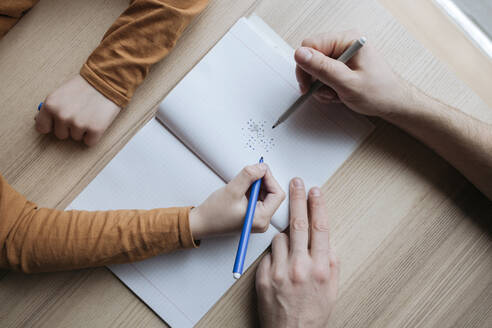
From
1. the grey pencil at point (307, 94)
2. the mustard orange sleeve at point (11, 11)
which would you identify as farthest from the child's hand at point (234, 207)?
the mustard orange sleeve at point (11, 11)

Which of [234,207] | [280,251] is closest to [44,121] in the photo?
[234,207]

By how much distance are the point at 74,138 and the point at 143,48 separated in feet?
0.68

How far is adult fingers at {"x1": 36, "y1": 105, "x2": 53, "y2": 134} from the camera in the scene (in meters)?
0.65

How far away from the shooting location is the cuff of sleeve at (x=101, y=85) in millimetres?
651

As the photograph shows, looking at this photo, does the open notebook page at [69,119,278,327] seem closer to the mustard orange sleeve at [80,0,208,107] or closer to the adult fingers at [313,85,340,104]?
the mustard orange sleeve at [80,0,208,107]

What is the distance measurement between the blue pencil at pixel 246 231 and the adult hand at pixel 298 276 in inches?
3.2

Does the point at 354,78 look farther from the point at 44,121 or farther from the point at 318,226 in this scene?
the point at 44,121

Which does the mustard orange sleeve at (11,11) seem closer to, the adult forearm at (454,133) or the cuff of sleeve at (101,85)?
the cuff of sleeve at (101,85)

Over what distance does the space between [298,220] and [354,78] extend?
266 mm

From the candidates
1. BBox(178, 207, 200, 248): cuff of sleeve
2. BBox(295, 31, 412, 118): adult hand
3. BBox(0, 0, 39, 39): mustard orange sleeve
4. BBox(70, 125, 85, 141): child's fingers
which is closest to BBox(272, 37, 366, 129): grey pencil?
BBox(295, 31, 412, 118): adult hand

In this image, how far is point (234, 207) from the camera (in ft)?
2.01

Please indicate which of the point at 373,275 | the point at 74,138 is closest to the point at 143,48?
the point at 74,138

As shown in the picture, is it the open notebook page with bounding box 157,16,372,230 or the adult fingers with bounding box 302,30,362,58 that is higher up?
the adult fingers with bounding box 302,30,362,58

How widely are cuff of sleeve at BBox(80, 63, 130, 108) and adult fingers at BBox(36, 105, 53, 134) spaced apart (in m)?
0.09
